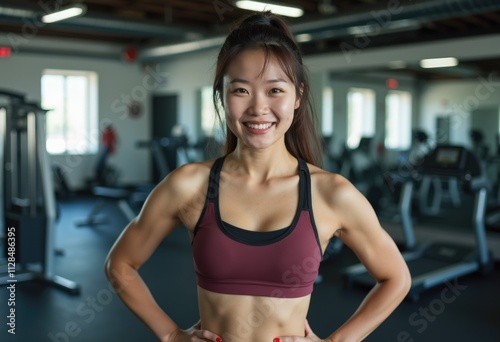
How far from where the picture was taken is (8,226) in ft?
14.5

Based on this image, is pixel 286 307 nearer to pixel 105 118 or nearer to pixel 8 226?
pixel 8 226

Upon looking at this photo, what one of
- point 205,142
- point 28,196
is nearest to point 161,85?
point 205,142

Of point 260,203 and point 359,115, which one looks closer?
point 260,203

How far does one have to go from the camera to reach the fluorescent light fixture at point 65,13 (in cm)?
584

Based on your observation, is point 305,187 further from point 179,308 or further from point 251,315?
point 179,308

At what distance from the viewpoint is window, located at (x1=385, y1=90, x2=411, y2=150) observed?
7848 millimetres

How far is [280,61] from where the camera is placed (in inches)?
39.9

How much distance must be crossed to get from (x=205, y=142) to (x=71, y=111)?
3021mm

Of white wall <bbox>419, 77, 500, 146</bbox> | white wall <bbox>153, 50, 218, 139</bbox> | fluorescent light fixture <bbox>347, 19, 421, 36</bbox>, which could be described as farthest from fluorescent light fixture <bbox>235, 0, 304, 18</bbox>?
white wall <bbox>153, 50, 218, 139</bbox>

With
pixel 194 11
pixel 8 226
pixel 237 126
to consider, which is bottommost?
pixel 8 226

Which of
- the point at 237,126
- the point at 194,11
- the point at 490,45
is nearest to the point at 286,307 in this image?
the point at 237,126

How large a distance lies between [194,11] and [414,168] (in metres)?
3.86

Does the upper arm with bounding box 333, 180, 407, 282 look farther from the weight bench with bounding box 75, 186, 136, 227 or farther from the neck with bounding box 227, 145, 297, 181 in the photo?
the weight bench with bounding box 75, 186, 136, 227

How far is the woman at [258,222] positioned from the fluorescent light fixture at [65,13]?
530cm
